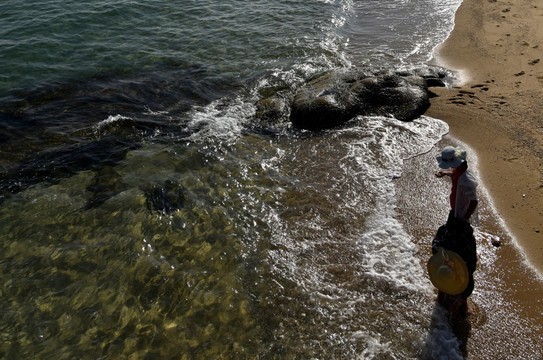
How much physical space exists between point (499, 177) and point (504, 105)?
122 inches

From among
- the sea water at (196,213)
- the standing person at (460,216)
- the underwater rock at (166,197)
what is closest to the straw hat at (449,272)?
the standing person at (460,216)

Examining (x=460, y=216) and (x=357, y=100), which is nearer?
(x=460, y=216)

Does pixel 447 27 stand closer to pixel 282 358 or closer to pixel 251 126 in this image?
pixel 251 126

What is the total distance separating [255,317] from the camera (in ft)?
19.3

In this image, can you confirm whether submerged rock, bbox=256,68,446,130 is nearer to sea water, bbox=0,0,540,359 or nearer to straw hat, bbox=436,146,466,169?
sea water, bbox=0,0,540,359

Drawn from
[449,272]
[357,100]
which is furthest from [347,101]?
[449,272]

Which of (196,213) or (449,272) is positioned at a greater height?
(449,272)

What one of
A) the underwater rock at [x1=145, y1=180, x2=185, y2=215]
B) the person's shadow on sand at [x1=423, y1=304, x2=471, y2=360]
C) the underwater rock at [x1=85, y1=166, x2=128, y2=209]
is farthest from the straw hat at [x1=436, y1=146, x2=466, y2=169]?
the underwater rock at [x1=85, y1=166, x2=128, y2=209]

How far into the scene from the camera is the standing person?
525 centimetres

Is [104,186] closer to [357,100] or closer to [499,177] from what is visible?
[357,100]

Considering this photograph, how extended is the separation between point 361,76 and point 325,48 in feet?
12.3

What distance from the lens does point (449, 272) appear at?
5.27 meters

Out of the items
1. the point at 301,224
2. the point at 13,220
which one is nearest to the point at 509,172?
the point at 301,224

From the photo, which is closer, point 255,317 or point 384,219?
point 255,317
